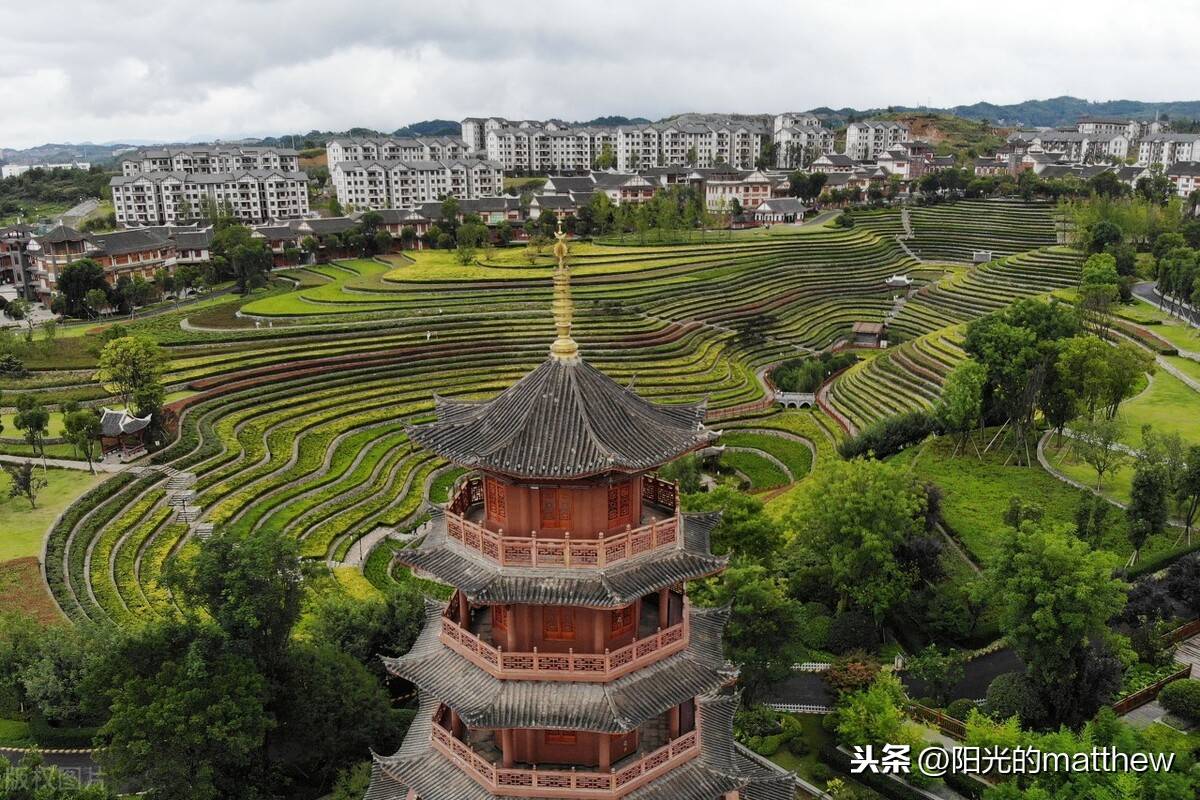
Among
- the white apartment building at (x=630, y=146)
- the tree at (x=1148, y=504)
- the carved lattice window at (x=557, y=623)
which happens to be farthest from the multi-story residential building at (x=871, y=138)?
the carved lattice window at (x=557, y=623)

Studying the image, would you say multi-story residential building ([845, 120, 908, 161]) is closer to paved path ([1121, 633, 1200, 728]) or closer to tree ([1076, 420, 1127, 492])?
tree ([1076, 420, 1127, 492])

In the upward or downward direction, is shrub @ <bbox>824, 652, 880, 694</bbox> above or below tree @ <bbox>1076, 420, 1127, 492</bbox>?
below

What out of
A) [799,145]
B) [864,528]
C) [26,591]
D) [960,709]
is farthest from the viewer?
[799,145]

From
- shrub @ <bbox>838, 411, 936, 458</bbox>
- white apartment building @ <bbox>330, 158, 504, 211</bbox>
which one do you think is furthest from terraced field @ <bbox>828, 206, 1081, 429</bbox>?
white apartment building @ <bbox>330, 158, 504, 211</bbox>

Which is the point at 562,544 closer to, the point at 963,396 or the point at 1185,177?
the point at 963,396

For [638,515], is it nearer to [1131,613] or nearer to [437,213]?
[1131,613]

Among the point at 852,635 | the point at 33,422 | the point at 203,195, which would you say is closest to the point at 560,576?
the point at 852,635
